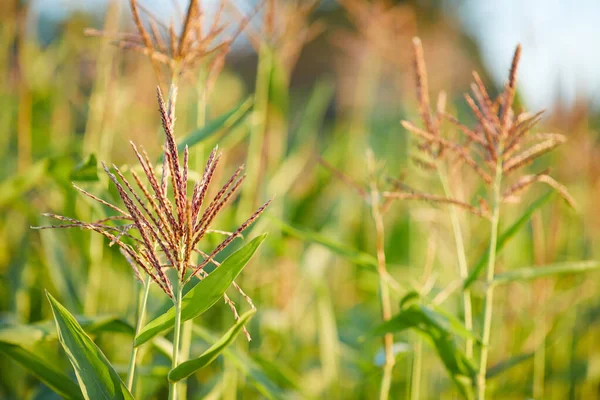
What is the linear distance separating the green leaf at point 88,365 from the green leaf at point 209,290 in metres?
0.05

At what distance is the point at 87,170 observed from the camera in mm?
729

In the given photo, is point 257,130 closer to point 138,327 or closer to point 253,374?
point 253,374

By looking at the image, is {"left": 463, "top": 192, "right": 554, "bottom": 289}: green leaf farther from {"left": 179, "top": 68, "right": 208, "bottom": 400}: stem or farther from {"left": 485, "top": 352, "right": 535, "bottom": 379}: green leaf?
{"left": 179, "top": 68, "right": 208, "bottom": 400}: stem

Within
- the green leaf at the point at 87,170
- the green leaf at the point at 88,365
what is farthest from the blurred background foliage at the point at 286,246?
the green leaf at the point at 88,365

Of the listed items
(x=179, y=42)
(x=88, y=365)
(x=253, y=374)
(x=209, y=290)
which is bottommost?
(x=253, y=374)

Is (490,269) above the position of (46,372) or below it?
above

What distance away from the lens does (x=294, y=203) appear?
5.29 feet

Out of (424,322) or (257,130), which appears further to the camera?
(257,130)

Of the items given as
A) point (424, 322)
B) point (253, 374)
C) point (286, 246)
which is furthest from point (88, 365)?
point (286, 246)

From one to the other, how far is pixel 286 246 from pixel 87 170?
75cm

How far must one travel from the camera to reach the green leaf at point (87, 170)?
2.31 feet

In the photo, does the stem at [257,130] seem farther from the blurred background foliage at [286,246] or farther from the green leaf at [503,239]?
the green leaf at [503,239]

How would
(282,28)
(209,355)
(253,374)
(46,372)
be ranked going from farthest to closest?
(282,28)
(253,374)
(46,372)
(209,355)

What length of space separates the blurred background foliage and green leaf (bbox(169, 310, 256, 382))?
297 millimetres
